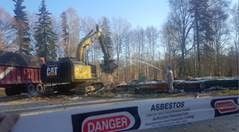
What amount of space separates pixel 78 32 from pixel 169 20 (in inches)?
537

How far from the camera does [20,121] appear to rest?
293 inches

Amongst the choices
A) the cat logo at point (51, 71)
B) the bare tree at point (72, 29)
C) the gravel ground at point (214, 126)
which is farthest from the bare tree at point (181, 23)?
the gravel ground at point (214, 126)

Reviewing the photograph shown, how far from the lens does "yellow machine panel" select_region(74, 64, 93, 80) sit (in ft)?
112

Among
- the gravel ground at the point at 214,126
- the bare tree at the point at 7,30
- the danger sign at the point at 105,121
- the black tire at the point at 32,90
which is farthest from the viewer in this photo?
the bare tree at the point at 7,30

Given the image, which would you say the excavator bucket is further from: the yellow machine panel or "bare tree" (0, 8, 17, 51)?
"bare tree" (0, 8, 17, 51)

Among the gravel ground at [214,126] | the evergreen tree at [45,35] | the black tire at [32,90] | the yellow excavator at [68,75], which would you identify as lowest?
the gravel ground at [214,126]

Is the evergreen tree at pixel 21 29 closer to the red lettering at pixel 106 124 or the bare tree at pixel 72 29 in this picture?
the bare tree at pixel 72 29

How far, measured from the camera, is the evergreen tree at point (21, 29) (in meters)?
66.7

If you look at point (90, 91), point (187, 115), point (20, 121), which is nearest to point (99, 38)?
point (90, 91)

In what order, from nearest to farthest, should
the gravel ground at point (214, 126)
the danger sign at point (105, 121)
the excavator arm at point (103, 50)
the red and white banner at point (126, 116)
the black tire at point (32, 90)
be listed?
the red and white banner at point (126, 116), the danger sign at point (105, 121), the gravel ground at point (214, 126), the black tire at point (32, 90), the excavator arm at point (103, 50)

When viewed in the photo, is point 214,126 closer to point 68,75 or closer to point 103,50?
point 68,75

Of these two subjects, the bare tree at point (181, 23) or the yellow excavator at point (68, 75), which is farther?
the bare tree at point (181, 23)

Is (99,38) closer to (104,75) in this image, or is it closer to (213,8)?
(104,75)

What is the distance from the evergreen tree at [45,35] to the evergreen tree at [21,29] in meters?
1.32
